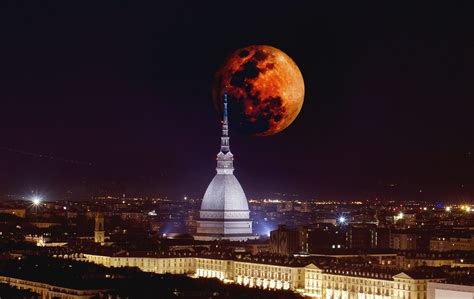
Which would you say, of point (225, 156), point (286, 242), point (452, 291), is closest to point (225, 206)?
point (225, 156)

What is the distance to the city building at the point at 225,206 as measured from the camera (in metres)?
101

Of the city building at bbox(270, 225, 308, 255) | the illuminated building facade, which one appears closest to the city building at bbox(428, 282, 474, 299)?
the illuminated building facade

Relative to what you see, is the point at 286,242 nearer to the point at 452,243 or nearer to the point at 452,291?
the point at 452,243

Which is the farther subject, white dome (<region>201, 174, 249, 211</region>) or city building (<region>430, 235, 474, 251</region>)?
city building (<region>430, 235, 474, 251</region>)

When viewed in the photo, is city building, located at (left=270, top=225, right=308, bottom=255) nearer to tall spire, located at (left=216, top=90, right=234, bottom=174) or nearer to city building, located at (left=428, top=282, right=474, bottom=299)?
tall spire, located at (left=216, top=90, right=234, bottom=174)

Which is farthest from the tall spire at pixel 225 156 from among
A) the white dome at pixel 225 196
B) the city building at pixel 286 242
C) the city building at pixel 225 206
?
the city building at pixel 286 242

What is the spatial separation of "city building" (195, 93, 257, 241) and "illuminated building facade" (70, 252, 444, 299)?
14331 mm

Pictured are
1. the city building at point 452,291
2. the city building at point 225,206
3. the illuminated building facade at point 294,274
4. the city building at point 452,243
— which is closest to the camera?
the city building at point 452,291

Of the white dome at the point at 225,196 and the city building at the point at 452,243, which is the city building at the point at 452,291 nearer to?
the white dome at the point at 225,196

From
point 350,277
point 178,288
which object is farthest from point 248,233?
point 178,288

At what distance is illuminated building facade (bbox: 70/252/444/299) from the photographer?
218ft

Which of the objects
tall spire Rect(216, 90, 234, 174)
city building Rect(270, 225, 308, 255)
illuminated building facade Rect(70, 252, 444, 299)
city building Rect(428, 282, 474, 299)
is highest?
tall spire Rect(216, 90, 234, 174)

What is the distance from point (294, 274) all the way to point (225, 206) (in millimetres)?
24645

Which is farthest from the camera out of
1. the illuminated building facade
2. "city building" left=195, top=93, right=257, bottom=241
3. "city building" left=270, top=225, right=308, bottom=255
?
"city building" left=195, top=93, right=257, bottom=241
